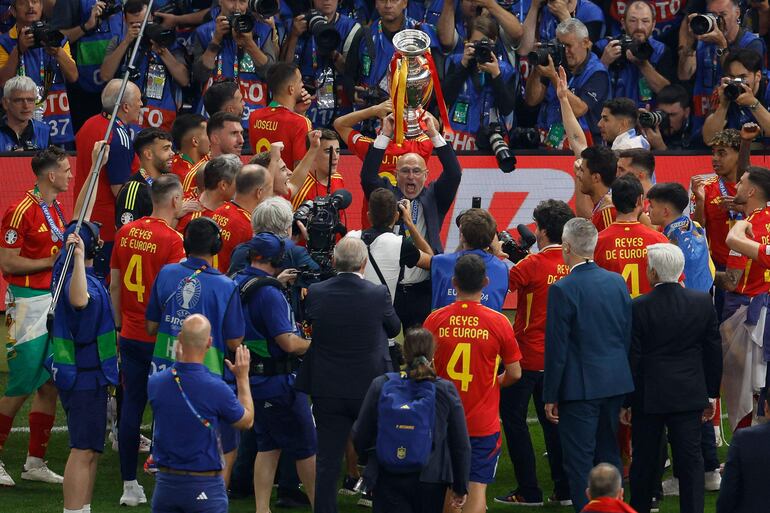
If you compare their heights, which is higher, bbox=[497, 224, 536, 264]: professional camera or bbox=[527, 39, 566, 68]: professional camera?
bbox=[527, 39, 566, 68]: professional camera

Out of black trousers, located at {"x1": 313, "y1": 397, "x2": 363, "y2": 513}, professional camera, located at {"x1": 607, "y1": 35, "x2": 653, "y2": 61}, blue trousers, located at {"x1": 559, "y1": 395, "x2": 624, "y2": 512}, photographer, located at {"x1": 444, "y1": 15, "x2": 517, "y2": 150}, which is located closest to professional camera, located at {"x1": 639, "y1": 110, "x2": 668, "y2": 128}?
professional camera, located at {"x1": 607, "y1": 35, "x2": 653, "y2": 61}

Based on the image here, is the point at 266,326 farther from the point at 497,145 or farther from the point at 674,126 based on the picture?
the point at 674,126

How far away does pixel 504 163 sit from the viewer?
479 inches

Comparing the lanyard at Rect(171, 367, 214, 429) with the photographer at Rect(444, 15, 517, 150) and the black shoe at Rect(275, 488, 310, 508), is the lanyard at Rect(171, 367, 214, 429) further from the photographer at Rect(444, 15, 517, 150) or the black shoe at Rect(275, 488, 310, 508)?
the photographer at Rect(444, 15, 517, 150)

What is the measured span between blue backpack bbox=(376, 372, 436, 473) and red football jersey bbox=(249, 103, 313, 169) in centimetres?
446

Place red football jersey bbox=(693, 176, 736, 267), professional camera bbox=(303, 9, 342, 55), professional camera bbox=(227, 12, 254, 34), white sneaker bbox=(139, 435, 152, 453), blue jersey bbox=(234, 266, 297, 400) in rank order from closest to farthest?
blue jersey bbox=(234, 266, 297, 400), white sneaker bbox=(139, 435, 152, 453), red football jersey bbox=(693, 176, 736, 267), professional camera bbox=(227, 12, 254, 34), professional camera bbox=(303, 9, 342, 55)

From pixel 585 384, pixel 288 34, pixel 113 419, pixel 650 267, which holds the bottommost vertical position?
pixel 113 419

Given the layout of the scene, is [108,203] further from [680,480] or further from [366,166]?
[680,480]

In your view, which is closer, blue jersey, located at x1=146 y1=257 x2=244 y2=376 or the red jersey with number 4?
the red jersey with number 4

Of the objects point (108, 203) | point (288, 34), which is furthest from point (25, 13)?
point (108, 203)

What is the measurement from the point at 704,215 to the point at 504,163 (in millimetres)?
1777

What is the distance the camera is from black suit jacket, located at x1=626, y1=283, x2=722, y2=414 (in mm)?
8539

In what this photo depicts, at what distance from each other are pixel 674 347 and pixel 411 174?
255 centimetres

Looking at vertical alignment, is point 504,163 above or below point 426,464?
above
